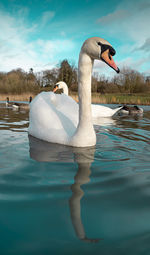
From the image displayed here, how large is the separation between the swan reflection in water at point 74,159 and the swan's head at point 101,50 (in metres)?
1.30

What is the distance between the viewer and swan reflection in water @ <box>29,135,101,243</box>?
5.01ft

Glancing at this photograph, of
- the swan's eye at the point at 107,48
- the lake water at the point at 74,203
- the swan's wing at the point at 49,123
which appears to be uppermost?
the swan's eye at the point at 107,48

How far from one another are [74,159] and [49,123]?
1012 mm

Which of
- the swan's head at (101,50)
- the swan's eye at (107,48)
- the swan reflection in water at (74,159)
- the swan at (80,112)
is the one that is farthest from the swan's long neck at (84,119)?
the swan's eye at (107,48)

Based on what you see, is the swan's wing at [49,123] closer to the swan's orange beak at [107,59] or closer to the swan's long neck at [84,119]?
the swan's long neck at [84,119]

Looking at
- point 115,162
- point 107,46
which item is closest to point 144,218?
point 115,162

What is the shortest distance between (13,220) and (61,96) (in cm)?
370

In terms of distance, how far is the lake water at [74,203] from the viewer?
1.32 m

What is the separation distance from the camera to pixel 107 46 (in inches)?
107

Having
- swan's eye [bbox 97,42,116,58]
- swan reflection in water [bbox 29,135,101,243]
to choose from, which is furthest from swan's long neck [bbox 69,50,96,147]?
swan's eye [bbox 97,42,116,58]

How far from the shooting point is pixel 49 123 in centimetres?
379

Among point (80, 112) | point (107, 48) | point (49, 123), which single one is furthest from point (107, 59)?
point (49, 123)

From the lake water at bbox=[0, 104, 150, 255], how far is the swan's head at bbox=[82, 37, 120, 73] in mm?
1297

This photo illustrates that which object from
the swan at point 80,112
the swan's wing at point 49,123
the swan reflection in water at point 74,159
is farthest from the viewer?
the swan's wing at point 49,123
